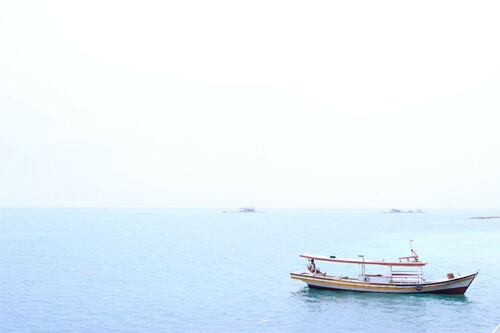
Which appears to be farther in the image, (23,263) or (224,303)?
(23,263)

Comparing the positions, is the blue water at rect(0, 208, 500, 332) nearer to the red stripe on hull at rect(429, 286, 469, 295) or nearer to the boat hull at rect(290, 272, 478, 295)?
the red stripe on hull at rect(429, 286, 469, 295)

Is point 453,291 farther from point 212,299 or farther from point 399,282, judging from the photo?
point 212,299

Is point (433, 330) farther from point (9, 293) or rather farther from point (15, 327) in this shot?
point (9, 293)

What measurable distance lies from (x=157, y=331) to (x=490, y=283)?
111 feet

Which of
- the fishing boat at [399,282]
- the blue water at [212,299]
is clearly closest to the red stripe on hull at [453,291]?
the fishing boat at [399,282]

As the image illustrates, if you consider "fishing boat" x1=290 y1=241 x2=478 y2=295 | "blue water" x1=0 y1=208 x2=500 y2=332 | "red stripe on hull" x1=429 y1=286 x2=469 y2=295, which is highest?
"fishing boat" x1=290 y1=241 x2=478 y2=295

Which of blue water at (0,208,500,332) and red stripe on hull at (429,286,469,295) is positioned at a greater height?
red stripe on hull at (429,286,469,295)

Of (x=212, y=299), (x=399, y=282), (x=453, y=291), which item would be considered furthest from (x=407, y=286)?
(x=212, y=299)

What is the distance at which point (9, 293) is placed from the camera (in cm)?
4284

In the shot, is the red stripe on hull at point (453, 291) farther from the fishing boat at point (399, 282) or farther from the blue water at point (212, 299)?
the blue water at point (212, 299)

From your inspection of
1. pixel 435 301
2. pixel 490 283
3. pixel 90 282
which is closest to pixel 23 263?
pixel 90 282

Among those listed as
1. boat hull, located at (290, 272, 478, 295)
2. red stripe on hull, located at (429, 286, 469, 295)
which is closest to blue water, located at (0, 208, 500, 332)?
red stripe on hull, located at (429, 286, 469, 295)

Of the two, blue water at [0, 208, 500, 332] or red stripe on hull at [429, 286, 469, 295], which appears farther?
red stripe on hull at [429, 286, 469, 295]

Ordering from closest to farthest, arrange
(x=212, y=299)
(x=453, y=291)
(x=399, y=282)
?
(x=453, y=291) → (x=399, y=282) → (x=212, y=299)
